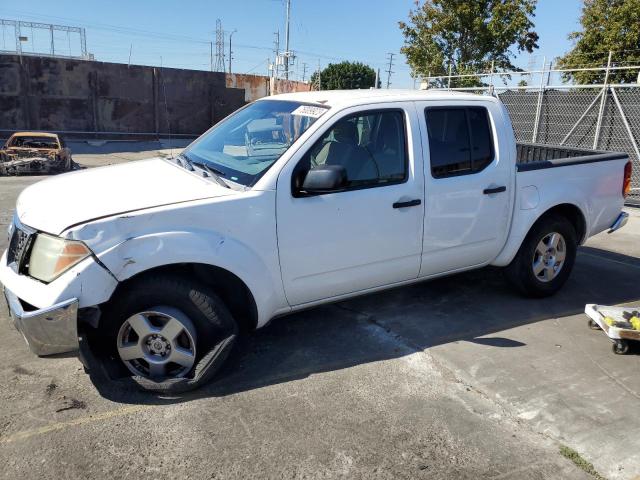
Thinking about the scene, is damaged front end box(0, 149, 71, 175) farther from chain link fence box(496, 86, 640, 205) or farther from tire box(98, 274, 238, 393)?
tire box(98, 274, 238, 393)

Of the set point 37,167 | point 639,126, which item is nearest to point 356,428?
point 639,126

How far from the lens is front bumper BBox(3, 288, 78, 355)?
293cm

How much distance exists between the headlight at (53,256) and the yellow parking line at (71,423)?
826mm

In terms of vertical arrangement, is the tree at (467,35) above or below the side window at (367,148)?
above

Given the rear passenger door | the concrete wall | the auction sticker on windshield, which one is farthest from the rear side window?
the concrete wall

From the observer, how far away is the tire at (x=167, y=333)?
319 centimetres

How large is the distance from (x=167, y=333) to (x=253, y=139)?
158cm

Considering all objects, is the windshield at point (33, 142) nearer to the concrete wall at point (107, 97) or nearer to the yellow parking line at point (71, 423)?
the concrete wall at point (107, 97)

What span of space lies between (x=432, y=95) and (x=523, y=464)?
2.79 meters

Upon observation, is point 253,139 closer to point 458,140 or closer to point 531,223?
point 458,140

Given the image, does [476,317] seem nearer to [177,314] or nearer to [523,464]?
[523,464]

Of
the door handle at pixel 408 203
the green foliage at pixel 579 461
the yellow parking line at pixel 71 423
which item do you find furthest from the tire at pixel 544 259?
the yellow parking line at pixel 71 423

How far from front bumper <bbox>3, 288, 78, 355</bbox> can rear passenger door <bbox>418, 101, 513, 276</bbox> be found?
2540mm

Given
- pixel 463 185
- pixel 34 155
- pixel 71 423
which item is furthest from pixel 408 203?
pixel 34 155
